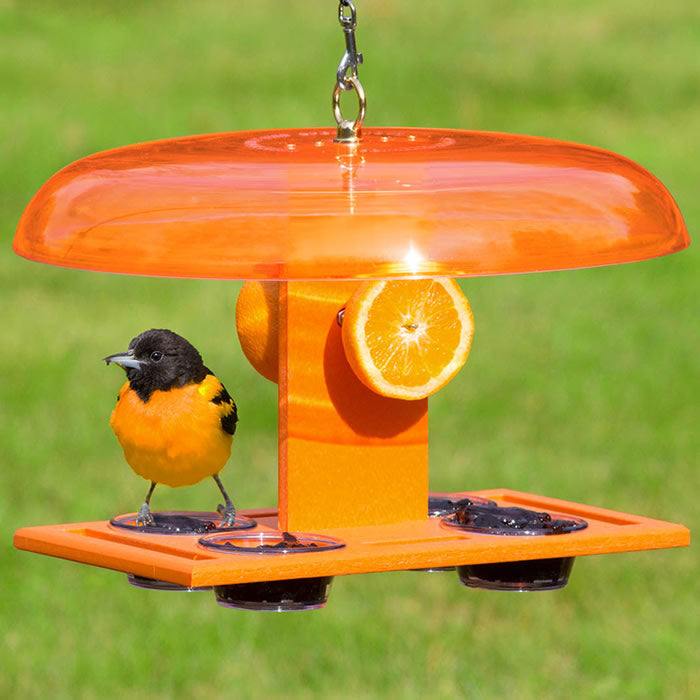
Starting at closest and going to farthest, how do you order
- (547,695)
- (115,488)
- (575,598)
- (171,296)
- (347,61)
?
(347,61)
(547,695)
(575,598)
(115,488)
(171,296)

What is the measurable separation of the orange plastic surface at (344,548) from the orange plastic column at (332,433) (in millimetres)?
78

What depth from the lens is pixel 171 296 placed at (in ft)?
43.0

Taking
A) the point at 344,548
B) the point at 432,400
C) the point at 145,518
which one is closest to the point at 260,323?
the point at 145,518

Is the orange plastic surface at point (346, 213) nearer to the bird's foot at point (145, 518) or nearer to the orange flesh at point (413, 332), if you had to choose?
the orange flesh at point (413, 332)

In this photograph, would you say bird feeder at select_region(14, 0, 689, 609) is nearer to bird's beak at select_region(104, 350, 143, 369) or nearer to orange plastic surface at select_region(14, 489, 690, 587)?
orange plastic surface at select_region(14, 489, 690, 587)

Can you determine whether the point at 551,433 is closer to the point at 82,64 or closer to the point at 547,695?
the point at 547,695

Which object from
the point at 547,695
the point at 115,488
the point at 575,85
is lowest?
the point at 547,695

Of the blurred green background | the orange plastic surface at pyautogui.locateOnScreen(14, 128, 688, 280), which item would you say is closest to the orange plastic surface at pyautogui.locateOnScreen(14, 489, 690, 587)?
the orange plastic surface at pyautogui.locateOnScreen(14, 128, 688, 280)

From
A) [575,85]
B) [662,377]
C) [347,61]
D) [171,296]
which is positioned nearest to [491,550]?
[347,61]

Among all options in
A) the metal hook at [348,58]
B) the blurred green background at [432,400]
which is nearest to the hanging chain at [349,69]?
the metal hook at [348,58]

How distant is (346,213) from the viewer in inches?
144

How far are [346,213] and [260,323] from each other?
3.27ft

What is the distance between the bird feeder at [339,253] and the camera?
3629 millimetres

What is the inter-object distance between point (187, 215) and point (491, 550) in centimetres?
119
